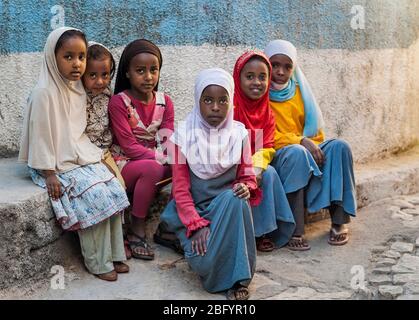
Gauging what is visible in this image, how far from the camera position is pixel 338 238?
13.4 feet

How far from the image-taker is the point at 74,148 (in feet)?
11.6

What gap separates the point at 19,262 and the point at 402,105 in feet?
12.1

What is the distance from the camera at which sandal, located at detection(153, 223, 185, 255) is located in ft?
12.5

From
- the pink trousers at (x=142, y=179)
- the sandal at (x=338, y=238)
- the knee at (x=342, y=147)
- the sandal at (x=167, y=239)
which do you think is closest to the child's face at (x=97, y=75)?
the pink trousers at (x=142, y=179)

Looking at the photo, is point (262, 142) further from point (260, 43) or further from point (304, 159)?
point (260, 43)

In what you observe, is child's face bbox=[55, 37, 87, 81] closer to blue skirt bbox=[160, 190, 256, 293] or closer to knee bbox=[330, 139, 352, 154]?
blue skirt bbox=[160, 190, 256, 293]

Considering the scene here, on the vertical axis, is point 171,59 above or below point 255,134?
above

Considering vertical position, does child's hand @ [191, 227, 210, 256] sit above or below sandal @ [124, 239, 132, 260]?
above

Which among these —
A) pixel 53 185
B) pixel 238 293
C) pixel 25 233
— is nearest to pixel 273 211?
pixel 238 293

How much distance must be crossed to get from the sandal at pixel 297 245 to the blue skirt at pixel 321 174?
0.20m

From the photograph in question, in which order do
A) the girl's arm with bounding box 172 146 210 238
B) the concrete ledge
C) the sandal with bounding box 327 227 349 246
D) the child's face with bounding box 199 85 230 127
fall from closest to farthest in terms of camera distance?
the concrete ledge, the girl's arm with bounding box 172 146 210 238, the child's face with bounding box 199 85 230 127, the sandal with bounding box 327 227 349 246

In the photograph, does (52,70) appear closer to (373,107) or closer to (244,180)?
(244,180)

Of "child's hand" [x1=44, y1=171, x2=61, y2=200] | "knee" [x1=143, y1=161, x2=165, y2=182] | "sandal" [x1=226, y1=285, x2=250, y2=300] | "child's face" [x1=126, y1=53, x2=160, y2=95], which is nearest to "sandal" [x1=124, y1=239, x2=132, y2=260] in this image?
"knee" [x1=143, y1=161, x2=165, y2=182]

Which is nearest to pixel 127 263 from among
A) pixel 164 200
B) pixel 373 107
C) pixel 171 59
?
pixel 164 200
